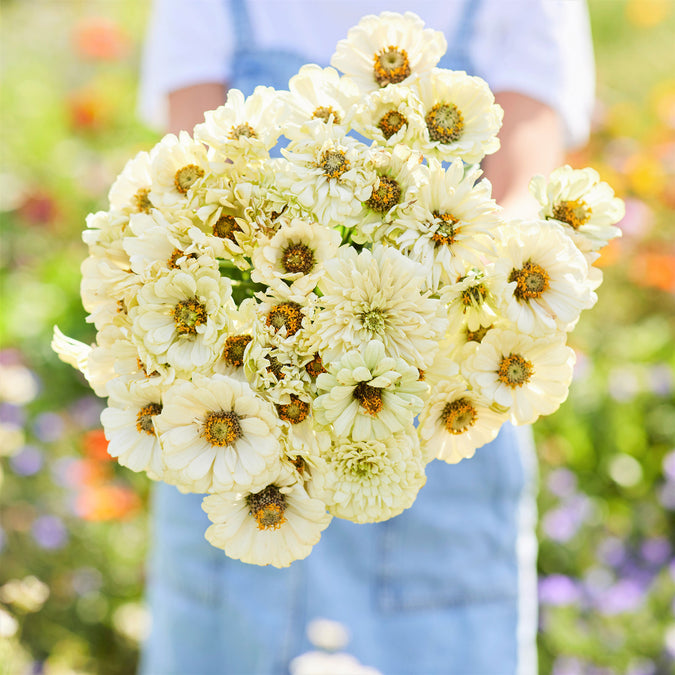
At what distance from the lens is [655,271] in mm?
2111

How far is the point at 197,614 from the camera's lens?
1038mm

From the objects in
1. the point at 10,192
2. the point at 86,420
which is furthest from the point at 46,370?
the point at 10,192

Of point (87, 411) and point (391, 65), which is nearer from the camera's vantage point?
point (391, 65)

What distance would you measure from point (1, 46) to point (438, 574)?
3.69 m

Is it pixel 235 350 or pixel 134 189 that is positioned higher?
pixel 134 189

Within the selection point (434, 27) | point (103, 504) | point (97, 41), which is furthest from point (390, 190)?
point (97, 41)

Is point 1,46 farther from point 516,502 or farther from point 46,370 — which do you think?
point 516,502

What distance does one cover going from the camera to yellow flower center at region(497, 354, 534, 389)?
491 millimetres

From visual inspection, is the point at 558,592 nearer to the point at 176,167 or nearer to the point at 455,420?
the point at 455,420

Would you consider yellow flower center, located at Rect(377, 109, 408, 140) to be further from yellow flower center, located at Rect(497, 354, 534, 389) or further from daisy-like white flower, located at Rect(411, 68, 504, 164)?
yellow flower center, located at Rect(497, 354, 534, 389)

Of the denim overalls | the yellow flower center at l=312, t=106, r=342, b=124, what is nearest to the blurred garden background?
the denim overalls

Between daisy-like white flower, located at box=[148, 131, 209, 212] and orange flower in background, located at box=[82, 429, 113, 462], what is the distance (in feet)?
4.71

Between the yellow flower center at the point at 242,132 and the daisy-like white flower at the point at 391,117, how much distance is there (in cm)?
8

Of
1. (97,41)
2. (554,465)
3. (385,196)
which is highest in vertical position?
(97,41)
